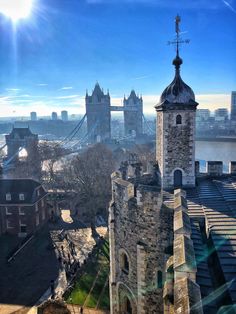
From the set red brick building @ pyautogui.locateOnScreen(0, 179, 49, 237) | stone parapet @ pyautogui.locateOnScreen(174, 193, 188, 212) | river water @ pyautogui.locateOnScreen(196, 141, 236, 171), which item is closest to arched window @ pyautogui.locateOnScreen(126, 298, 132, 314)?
stone parapet @ pyautogui.locateOnScreen(174, 193, 188, 212)

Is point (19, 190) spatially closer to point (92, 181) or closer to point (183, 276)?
point (92, 181)

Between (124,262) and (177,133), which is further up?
(177,133)

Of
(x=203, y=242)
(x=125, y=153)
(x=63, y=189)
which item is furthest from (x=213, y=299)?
(x=125, y=153)

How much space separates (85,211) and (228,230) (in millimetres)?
25123

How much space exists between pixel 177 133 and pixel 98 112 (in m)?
85.5

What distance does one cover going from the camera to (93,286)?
17.6 meters

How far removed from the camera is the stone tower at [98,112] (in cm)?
9775

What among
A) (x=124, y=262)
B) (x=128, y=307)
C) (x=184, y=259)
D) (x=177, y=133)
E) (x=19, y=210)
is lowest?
(x=19, y=210)

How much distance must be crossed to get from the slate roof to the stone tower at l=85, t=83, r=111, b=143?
67751mm

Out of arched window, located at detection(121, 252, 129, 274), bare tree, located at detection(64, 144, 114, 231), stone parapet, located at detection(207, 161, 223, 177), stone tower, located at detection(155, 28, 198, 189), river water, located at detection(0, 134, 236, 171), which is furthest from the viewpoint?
river water, located at detection(0, 134, 236, 171)

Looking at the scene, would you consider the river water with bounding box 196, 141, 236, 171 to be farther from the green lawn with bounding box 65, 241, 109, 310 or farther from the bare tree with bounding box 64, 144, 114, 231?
the green lawn with bounding box 65, 241, 109, 310

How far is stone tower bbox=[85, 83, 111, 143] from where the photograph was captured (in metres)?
97.8

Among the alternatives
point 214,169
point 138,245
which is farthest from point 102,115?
point 138,245

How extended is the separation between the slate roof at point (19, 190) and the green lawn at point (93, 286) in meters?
10.0
